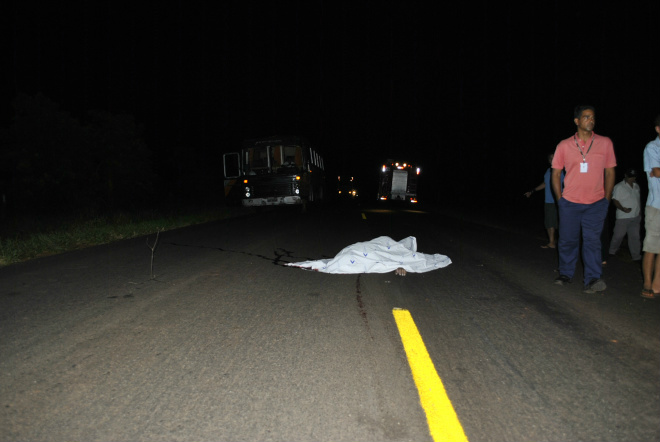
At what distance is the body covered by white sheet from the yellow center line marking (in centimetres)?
250

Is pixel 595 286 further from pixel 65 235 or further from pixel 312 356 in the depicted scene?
pixel 65 235

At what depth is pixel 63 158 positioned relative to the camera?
26812 mm

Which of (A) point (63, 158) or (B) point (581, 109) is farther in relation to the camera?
(A) point (63, 158)

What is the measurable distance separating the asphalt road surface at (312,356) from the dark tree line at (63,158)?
2308 cm

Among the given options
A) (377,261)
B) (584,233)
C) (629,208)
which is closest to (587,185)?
(584,233)

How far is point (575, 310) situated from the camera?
475cm

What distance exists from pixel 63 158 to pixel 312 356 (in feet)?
95.0

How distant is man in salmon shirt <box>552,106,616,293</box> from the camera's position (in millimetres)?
5523

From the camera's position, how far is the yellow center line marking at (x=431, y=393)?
2420mm

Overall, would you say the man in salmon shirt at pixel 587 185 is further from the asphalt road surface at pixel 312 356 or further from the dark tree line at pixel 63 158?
the dark tree line at pixel 63 158

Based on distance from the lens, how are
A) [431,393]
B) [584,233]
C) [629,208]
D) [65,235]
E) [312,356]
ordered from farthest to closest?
1. [65,235]
2. [629,208]
3. [584,233]
4. [312,356]
5. [431,393]

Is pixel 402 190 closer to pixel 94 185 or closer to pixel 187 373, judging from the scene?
pixel 94 185

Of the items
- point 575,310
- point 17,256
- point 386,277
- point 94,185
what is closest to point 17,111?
point 94,185

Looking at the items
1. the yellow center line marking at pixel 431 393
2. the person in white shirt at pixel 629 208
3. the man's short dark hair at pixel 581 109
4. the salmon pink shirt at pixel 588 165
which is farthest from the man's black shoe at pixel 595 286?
the yellow center line marking at pixel 431 393
